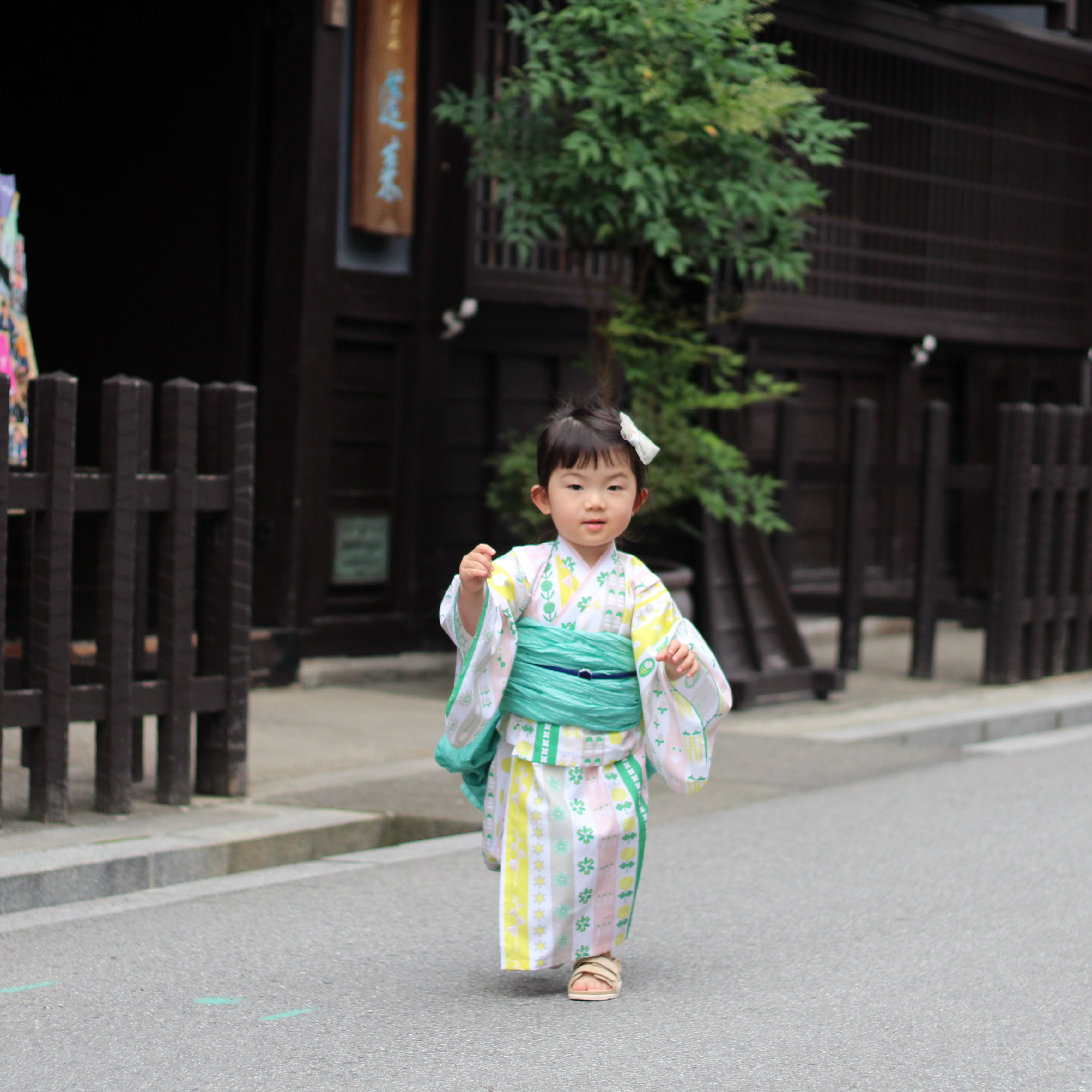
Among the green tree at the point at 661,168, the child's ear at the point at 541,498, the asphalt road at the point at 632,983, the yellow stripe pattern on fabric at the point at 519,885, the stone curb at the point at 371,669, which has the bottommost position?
the asphalt road at the point at 632,983

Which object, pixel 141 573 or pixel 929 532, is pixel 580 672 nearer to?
pixel 141 573

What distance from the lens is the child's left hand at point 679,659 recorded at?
3.92 meters

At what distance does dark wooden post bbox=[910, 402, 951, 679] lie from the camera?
32.8 feet

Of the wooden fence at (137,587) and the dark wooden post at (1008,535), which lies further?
the dark wooden post at (1008,535)

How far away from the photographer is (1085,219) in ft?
43.4

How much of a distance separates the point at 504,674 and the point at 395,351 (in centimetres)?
542

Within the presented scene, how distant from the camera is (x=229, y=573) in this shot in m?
5.91

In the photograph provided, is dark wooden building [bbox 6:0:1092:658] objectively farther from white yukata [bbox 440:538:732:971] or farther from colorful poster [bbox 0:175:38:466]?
white yukata [bbox 440:538:732:971]

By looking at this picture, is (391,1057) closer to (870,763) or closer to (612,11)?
(870,763)

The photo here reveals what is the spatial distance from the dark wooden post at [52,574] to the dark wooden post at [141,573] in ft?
0.82

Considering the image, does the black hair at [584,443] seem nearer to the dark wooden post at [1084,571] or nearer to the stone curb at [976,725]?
the stone curb at [976,725]

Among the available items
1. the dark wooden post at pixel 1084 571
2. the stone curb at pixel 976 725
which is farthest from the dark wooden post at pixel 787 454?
the dark wooden post at pixel 1084 571

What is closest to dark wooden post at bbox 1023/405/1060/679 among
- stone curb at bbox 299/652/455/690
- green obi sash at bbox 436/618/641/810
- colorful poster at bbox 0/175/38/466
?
stone curb at bbox 299/652/455/690

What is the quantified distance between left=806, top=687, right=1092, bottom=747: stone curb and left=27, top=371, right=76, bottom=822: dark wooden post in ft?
12.3
